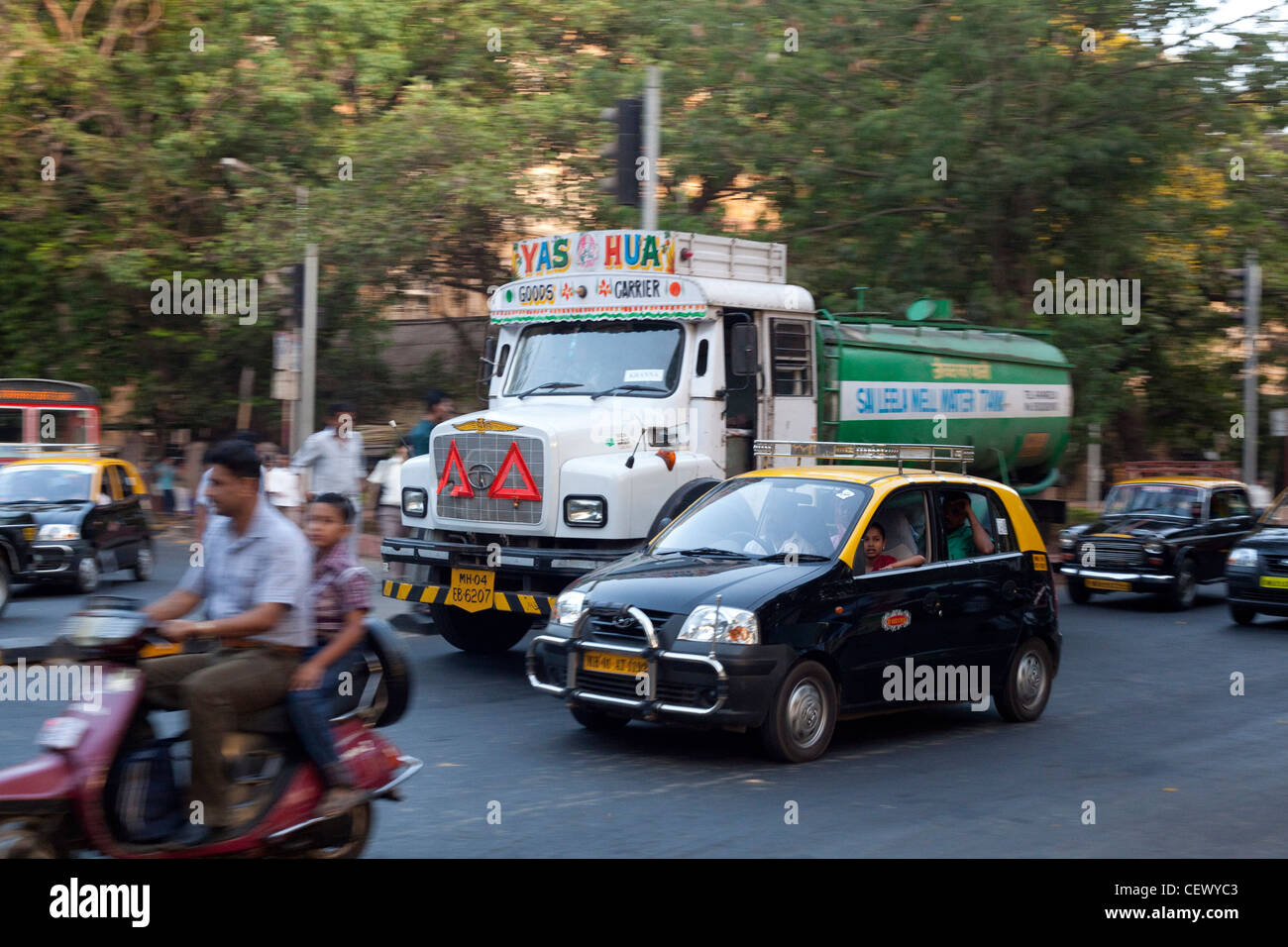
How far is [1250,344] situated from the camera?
2653 cm

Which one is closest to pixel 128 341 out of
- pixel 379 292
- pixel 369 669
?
pixel 379 292

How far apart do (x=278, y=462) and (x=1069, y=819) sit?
11064 millimetres

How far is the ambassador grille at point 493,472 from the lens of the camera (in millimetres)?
10984

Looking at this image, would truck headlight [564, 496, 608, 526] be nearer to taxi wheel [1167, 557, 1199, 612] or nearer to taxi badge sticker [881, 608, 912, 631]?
taxi badge sticker [881, 608, 912, 631]

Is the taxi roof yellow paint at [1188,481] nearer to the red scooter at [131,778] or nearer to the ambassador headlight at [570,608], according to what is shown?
the ambassador headlight at [570,608]

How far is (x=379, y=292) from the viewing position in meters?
25.9

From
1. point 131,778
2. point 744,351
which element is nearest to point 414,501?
point 744,351

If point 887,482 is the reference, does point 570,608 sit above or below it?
below

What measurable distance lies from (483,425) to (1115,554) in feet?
31.3

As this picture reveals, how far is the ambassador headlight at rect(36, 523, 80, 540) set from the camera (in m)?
15.3

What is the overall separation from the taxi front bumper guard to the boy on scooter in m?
2.15

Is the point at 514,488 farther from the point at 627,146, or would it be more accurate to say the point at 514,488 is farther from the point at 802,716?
the point at 627,146

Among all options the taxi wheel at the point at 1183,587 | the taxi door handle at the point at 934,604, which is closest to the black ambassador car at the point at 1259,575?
the taxi wheel at the point at 1183,587

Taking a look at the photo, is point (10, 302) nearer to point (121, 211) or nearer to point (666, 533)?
point (121, 211)
